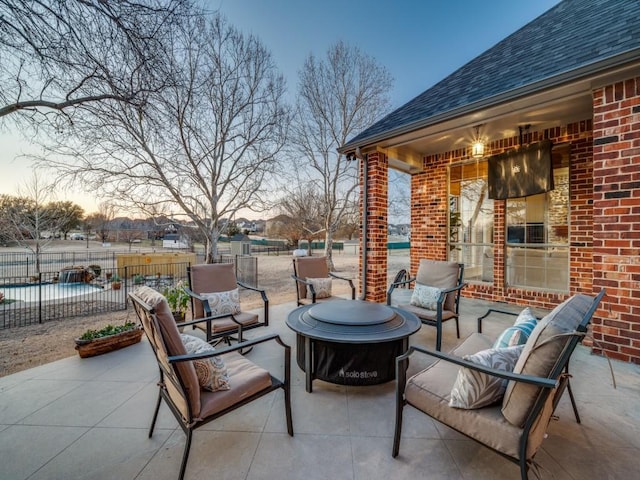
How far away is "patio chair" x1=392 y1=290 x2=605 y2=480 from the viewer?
124cm

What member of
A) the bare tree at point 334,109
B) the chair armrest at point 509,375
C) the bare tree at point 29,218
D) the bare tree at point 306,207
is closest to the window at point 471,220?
the chair armrest at point 509,375

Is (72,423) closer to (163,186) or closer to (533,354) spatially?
(533,354)

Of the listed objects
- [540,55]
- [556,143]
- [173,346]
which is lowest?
[173,346]

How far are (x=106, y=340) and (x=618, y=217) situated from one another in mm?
5746

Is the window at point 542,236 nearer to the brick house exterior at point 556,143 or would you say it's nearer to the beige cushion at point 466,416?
the brick house exterior at point 556,143

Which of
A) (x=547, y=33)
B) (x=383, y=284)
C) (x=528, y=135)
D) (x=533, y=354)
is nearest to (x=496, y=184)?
(x=528, y=135)

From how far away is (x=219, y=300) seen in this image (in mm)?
3383

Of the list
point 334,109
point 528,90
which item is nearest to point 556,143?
point 528,90

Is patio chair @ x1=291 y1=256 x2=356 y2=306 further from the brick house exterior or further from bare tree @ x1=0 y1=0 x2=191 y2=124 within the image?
bare tree @ x1=0 y1=0 x2=191 y2=124

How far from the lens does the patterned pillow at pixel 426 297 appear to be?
11.5ft

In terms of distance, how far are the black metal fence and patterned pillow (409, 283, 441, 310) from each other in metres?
4.73

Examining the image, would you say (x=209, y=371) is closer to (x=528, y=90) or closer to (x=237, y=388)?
(x=237, y=388)

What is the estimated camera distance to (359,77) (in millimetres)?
11844

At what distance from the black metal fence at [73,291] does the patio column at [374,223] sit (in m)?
3.94
